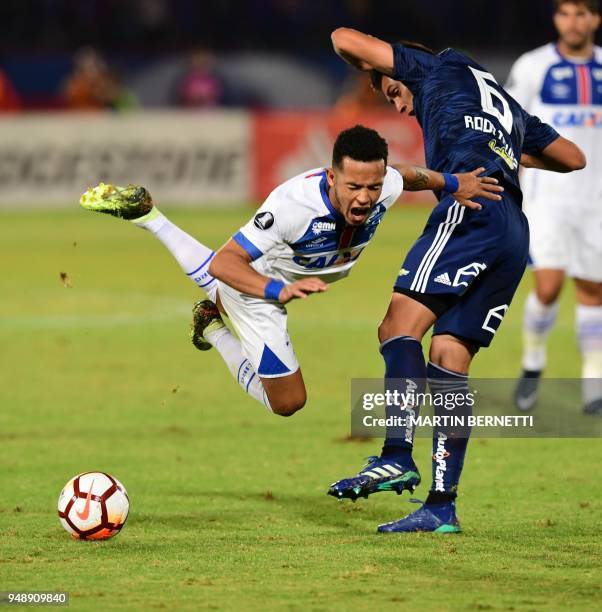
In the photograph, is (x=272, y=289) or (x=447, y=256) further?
(x=447, y=256)

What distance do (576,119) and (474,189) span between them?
3.47 meters

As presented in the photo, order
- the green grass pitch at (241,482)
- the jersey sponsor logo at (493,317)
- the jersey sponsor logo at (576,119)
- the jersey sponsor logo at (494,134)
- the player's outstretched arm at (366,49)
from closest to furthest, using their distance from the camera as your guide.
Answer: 1. the green grass pitch at (241,482)
2. the jersey sponsor logo at (493,317)
3. the jersey sponsor logo at (494,134)
4. the player's outstretched arm at (366,49)
5. the jersey sponsor logo at (576,119)

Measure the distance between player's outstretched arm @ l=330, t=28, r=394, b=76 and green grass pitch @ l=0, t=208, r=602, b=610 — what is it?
2074 millimetres

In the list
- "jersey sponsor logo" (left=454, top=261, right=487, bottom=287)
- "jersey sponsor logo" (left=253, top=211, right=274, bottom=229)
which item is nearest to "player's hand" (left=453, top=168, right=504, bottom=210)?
"jersey sponsor logo" (left=454, top=261, right=487, bottom=287)

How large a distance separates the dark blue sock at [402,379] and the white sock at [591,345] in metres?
3.32

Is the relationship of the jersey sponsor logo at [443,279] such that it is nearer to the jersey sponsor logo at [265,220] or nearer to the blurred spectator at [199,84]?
the jersey sponsor logo at [265,220]

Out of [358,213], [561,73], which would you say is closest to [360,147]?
[358,213]

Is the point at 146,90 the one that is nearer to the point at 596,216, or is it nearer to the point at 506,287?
the point at 596,216

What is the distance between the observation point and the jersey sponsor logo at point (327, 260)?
21.7 ft

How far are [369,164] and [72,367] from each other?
541cm

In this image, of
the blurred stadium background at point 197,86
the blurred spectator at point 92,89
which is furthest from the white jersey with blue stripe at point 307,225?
the blurred spectator at point 92,89

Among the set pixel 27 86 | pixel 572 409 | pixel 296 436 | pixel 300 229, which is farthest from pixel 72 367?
pixel 27 86

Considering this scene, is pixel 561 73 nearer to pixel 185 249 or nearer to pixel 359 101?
pixel 185 249

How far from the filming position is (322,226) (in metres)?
6.33
